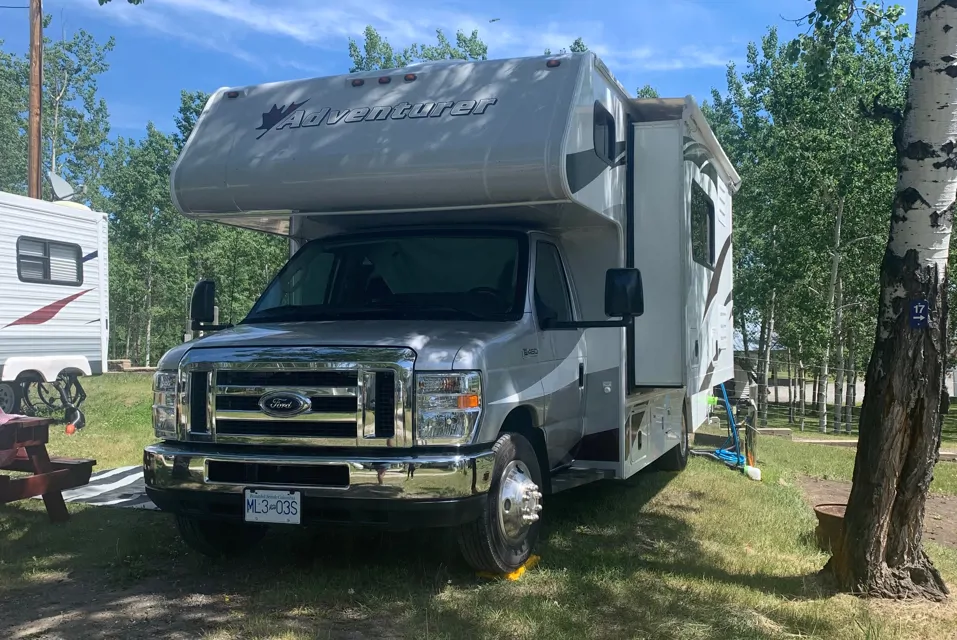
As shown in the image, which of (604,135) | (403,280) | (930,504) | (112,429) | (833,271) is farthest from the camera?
(833,271)

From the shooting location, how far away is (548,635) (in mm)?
3996

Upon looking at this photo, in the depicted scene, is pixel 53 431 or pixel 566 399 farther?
pixel 53 431

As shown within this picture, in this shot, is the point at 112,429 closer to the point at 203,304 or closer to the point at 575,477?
the point at 203,304

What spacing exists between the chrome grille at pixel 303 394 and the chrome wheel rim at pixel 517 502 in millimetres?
739

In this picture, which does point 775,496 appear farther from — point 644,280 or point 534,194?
point 534,194

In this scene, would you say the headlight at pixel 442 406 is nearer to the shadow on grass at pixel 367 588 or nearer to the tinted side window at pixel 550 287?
the shadow on grass at pixel 367 588

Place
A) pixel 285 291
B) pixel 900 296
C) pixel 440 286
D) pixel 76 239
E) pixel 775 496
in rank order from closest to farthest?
pixel 900 296, pixel 440 286, pixel 285 291, pixel 775 496, pixel 76 239

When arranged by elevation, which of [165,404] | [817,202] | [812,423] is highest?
[817,202]

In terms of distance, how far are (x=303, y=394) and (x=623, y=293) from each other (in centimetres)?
203

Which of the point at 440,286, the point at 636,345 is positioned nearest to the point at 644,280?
the point at 636,345

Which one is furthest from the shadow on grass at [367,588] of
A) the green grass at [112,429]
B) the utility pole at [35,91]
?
the utility pole at [35,91]

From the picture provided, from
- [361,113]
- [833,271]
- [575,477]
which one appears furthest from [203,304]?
[833,271]

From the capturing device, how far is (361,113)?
214 inches

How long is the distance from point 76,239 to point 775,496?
11839 mm
